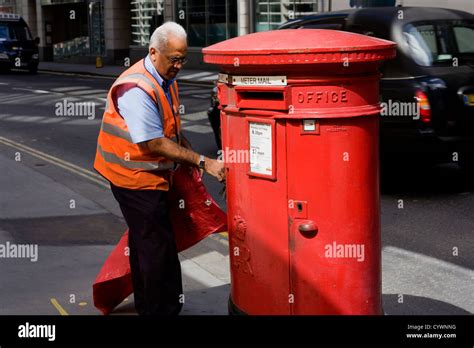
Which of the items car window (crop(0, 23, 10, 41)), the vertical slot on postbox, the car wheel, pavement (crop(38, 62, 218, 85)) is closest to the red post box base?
the vertical slot on postbox

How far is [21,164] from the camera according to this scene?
1112 cm

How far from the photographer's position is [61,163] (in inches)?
441

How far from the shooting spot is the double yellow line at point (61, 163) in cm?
990

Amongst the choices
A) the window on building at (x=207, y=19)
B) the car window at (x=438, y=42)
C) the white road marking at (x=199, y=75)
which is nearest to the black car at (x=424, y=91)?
the car window at (x=438, y=42)

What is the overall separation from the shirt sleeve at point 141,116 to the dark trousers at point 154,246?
346mm

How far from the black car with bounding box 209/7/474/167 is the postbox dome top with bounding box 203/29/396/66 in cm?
443

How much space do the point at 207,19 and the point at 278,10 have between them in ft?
14.1

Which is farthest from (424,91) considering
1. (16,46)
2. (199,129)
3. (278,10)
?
(16,46)

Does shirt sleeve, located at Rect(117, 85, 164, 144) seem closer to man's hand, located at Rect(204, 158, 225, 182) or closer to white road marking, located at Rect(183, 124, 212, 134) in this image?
man's hand, located at Rect(204, 158, 225, 182)

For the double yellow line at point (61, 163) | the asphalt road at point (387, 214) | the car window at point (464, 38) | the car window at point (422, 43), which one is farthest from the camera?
the double yellow line at point (61, 163)

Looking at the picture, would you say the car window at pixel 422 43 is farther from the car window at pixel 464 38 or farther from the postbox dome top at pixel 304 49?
the postbox dome top at pixel 304 49

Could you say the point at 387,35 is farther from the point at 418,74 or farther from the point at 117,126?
the point at 117,126

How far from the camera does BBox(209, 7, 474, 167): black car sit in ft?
27.2

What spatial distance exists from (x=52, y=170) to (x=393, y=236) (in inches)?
204
